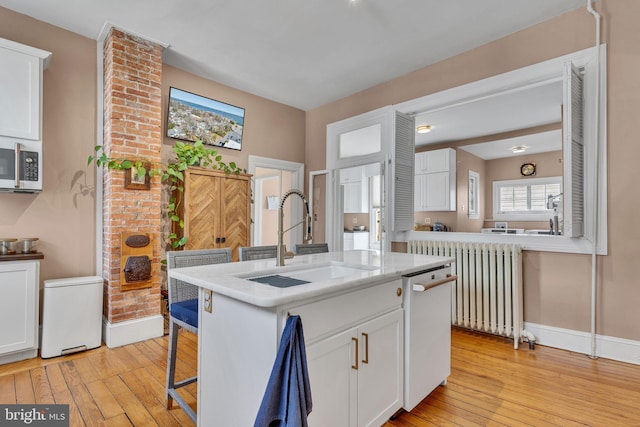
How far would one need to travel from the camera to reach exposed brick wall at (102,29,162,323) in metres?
3.12

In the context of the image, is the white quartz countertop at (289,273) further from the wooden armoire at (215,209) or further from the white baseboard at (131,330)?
the wooden armoire at (215,209)

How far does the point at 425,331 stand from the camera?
2.02 metres

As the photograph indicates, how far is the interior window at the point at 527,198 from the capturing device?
312cm

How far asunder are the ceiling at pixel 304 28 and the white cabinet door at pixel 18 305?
7.52 ft

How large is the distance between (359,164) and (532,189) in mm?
2112

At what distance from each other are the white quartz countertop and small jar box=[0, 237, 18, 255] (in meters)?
1.92

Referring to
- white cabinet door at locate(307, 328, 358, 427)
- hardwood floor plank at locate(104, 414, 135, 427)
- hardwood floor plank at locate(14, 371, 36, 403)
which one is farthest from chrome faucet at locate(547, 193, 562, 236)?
hardwood floor plank at locate(14, 371, 36, 403)

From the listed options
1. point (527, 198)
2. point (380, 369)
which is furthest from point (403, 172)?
point (380, 369)

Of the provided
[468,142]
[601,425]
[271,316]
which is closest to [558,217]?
[468,142]

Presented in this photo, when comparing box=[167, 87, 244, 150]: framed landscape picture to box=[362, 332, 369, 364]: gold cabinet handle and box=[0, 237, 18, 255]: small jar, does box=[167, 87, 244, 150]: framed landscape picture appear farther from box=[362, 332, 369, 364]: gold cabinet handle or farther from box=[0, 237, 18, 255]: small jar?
box=[362, 332, 369, 364]: gold cabinet handle

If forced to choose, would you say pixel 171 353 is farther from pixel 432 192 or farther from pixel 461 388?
pixel 432 192

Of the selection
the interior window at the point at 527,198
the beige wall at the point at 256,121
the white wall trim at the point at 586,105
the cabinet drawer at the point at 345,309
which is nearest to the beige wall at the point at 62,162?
the beige wall at the point at 256,121

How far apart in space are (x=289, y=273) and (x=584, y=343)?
2784 millimetres

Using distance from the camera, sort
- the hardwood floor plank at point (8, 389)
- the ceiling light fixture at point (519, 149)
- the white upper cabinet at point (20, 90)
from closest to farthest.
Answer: the hardwood floor plank at point (8, 389) → the white upper cabinet at point (20, 90) → the ceiling light fixture at point (519, 149)
